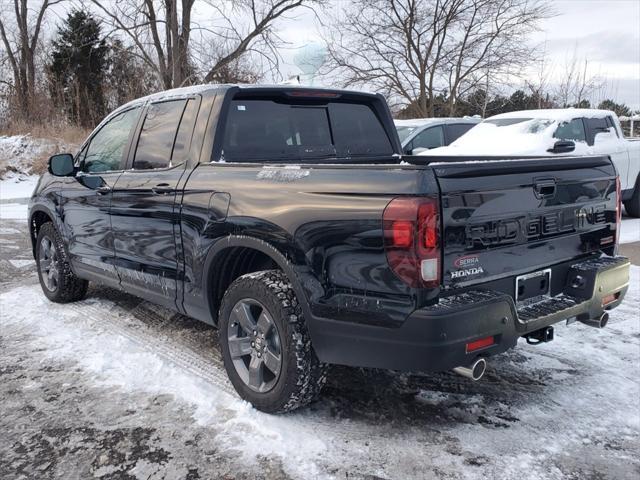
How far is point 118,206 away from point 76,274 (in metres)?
1.30

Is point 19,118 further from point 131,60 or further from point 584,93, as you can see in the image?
point 584,93

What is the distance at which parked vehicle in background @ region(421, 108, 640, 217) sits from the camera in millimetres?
8977

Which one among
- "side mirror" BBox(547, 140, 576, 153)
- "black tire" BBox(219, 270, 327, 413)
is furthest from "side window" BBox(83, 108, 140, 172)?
"side mirror" BBox(547, 140, 576, 153)

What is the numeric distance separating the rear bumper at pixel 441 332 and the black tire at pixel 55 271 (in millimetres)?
3413

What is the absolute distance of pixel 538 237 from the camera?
312 cm

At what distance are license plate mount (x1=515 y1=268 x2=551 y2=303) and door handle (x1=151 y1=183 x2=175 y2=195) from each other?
2190mm

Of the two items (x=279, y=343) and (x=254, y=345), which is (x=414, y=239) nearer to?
(x=279, y=343)

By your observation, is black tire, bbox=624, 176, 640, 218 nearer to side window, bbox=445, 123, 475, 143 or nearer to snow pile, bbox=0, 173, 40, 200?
side window, bbox=445, 123, 475, 143

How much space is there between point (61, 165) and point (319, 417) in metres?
3.12

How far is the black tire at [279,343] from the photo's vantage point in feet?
9.98

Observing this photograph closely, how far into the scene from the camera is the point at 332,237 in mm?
2820

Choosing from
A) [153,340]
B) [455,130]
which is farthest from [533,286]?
[455,130]

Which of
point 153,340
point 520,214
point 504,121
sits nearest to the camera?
point 520,214

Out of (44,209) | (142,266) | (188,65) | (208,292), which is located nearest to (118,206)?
(142,266)
